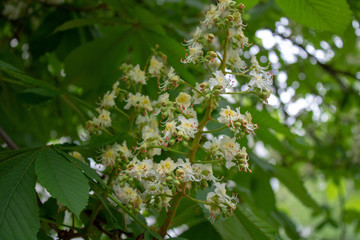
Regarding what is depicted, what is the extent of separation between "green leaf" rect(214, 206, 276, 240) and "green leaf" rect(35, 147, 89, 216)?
0.53 m

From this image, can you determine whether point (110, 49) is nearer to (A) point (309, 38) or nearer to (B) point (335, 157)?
(A) point (309, 38)

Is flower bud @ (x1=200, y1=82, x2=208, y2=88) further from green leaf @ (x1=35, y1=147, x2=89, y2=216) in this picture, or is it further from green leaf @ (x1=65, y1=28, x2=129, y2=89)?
green leaf @ (x1=65, y1=28, x2=129, y2=89)

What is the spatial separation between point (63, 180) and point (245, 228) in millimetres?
608

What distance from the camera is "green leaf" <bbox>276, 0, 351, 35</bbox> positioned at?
1.34 m

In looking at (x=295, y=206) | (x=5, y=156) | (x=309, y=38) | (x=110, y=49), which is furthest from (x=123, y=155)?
(x=295, y=206)

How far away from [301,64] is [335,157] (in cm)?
117

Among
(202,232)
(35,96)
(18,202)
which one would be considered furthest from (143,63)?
(18,202)

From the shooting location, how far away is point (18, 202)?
91cm

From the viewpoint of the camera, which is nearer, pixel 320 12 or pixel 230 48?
pixel 230 48

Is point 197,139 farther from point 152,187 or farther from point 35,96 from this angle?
point 35,96

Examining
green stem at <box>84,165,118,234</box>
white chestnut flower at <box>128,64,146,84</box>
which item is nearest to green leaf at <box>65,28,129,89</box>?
white chestnut flower at <box>128,64,146,84</box>

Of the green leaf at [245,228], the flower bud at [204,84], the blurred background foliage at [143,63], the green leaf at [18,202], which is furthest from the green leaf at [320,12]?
the green leaf at [18,202]

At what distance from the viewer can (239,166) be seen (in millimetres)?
1020

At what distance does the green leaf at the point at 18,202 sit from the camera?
2.87 feet
